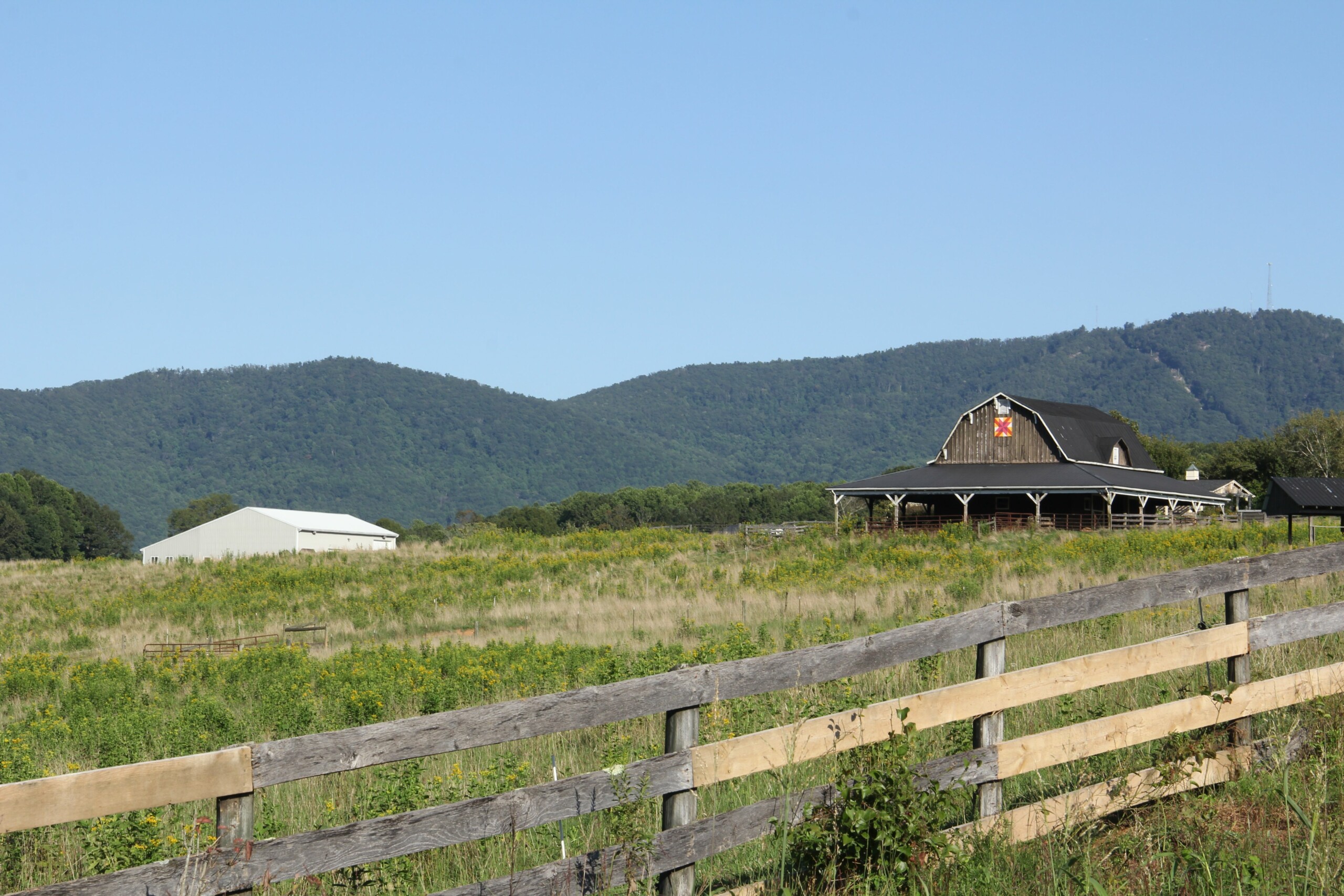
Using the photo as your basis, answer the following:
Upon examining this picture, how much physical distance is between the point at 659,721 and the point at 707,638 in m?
8.36

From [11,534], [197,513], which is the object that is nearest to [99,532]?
[11,534]

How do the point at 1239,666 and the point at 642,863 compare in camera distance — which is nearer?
the point at 642,863

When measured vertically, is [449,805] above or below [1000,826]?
above

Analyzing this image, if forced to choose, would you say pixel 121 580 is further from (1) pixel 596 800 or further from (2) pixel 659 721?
(1) pixel 596 800

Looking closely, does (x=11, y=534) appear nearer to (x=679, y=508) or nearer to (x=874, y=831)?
(x=679, y=508)

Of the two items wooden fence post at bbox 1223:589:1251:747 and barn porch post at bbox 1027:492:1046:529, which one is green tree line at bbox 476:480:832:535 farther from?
wooden fence post at bbox 1223:589:1251:747

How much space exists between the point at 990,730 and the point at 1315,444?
102899 mm

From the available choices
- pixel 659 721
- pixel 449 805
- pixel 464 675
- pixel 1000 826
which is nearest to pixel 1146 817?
pixel 1000 826

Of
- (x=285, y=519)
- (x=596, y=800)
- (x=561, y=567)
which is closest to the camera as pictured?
(x=596, y=800)

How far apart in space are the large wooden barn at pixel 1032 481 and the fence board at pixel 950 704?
40966 millimetres

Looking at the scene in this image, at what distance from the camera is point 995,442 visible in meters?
55.4

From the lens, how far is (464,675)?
14430mm

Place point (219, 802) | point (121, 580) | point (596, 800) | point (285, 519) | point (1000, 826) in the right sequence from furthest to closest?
point (285, 519) → point (121, 580) → point (1000, 826) → point (596, 800) → point (219, 802)

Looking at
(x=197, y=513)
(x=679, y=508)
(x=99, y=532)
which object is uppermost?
(x=197, y=513)
